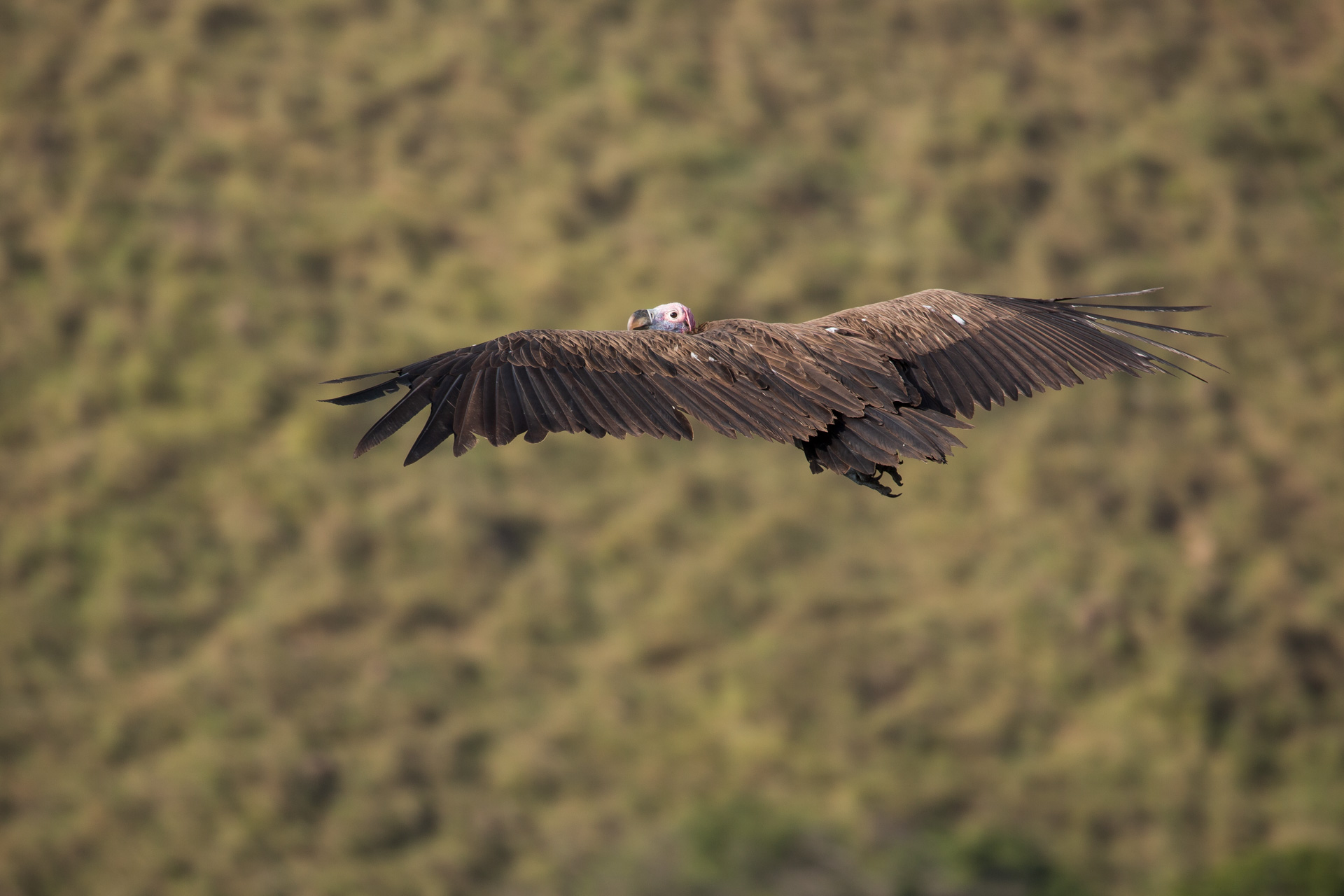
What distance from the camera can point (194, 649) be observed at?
2739 centimetres

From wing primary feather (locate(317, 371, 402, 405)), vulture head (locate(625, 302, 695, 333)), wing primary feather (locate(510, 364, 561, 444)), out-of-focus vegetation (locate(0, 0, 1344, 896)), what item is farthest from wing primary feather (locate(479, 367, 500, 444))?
out-of-focus vegetation (locate(0, 0, 1344, 896))

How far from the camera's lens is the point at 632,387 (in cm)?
1034

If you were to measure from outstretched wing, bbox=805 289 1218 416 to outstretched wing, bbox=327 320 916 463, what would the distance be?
3.06 ft

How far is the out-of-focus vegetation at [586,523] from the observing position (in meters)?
27.2

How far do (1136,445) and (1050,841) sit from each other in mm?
8884

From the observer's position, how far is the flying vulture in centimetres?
986

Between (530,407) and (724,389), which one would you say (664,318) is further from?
(530,407)

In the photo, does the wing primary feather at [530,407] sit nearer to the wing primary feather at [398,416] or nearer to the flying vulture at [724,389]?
the flying vulture at [724,389]

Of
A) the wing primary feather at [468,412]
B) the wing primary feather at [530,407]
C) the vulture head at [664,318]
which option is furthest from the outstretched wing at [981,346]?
the wing primary feather at [468,412]

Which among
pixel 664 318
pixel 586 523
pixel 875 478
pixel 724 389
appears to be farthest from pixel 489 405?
pixel 586 523

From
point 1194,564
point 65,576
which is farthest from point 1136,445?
point 65,576

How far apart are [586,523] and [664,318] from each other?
1633 cm

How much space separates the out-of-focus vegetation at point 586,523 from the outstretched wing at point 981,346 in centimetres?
1614

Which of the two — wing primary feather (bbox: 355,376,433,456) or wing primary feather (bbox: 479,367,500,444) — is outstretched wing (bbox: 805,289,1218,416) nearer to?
wing primary feather (bbox: 479,367,500,444)
